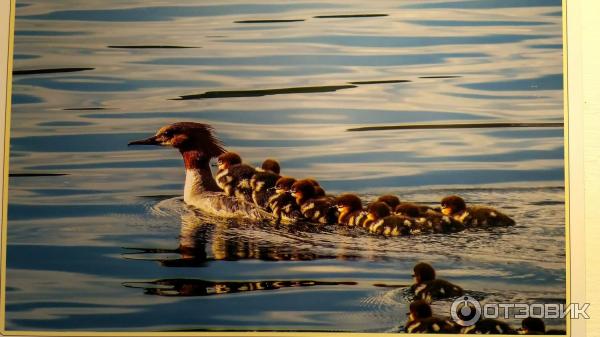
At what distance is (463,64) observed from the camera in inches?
70.3

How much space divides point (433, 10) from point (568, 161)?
1.76 feet

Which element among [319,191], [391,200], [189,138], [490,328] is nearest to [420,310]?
[490,328]

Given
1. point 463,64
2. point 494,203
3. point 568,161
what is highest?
point 463,64

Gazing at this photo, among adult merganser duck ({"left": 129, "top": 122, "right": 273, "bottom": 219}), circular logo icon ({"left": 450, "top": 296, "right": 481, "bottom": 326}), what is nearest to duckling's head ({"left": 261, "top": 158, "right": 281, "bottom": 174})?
adult merganser duck ({"left": 129, "top": 122, "right": 273, "bottom": 219})

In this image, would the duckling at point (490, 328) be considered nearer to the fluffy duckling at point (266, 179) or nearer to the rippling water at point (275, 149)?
the rippling water at point (275, 149)

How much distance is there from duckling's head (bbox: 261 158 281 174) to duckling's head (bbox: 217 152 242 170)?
68mm

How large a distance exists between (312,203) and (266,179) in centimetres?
14

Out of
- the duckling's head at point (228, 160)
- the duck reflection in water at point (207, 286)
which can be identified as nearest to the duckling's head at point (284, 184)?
the duckling's head at point (228, 160)

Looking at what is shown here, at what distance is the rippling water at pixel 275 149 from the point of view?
5.65ft

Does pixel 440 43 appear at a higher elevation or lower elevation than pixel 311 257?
higher

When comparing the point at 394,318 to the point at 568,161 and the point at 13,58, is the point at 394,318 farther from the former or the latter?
the point at 13,58

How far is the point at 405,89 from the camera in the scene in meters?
1.78

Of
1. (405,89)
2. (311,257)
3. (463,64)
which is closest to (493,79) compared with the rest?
(463,64)

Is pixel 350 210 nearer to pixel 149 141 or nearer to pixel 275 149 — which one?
pixel 275 149
